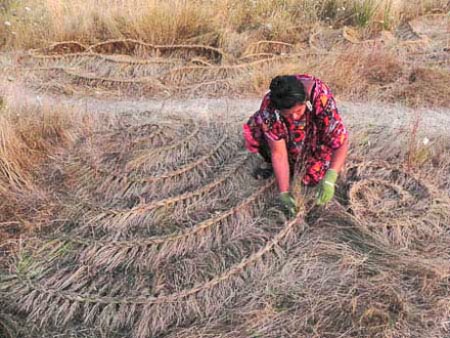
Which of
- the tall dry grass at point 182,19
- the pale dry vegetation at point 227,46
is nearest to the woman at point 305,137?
the pale dry vegetation at point 227,46

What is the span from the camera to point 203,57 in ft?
16.7

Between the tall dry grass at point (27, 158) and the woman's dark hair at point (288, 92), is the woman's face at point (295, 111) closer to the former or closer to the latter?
the woman's dark hair at point (288, 92)

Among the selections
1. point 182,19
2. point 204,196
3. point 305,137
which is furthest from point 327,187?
point 182,19

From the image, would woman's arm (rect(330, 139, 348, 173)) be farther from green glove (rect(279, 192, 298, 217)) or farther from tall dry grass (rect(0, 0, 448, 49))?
tall dry grass (rect(0, 0, 448, 49))

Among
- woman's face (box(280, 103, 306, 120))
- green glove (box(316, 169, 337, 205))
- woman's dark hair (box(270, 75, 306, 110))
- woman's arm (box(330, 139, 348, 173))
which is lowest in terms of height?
green glove (box(316, 169, 337, 205))

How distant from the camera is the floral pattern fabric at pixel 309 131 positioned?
2656 mm

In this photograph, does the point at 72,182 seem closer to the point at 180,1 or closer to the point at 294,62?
the point at 294,62

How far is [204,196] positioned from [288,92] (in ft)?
3.08

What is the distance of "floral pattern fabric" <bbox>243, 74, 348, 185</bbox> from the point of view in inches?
105

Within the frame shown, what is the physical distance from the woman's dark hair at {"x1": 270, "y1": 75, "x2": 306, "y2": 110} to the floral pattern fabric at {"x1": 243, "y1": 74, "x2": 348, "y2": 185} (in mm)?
208

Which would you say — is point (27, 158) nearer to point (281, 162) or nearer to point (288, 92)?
point (281, 162)

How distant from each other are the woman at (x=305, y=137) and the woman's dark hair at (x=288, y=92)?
0.04ft

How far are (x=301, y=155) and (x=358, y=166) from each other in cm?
48

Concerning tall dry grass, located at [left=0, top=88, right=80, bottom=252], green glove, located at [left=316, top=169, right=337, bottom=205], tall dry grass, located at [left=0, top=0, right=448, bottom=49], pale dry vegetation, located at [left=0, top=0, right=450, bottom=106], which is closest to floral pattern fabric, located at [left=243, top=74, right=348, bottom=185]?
green glove, located at [left=316, top=169, right=337, bottom=205]
